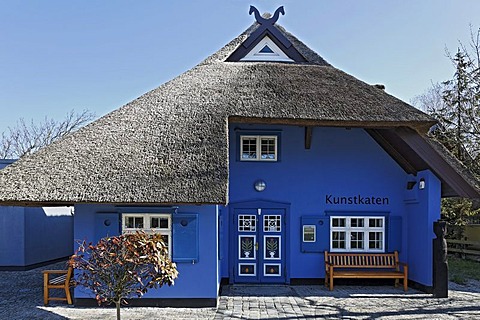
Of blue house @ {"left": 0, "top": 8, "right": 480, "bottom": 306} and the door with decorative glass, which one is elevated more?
blue house @ {"left": 0, "top": 8, "right": 480, "bottom": 306}

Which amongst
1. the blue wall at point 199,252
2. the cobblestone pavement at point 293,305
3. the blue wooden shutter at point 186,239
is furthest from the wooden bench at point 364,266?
the blue wooden shutter at point 186,239

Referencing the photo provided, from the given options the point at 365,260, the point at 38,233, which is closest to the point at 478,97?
the point at 365,260

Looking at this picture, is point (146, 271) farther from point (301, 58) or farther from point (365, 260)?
point (301, 58)

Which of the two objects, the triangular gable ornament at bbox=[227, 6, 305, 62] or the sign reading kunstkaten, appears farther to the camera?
the triangular gable ornament at bbox=[227, 6, 305, 62]

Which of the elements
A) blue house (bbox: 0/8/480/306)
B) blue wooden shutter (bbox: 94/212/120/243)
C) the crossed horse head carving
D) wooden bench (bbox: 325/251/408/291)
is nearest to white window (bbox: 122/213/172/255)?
blue house (bbox: 0/8/480/306)

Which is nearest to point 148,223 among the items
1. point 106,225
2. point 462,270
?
point 106,225

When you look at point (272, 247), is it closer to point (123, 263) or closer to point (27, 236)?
point (123, 263)

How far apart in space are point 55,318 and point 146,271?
7.78ft

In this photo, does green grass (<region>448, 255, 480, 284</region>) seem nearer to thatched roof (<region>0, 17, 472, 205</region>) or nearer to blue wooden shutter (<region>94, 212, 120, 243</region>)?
thatched roof (<region>0, 17, 472, 205</region>)

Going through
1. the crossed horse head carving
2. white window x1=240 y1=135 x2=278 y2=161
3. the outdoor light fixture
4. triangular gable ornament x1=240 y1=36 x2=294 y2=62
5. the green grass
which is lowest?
the green grass

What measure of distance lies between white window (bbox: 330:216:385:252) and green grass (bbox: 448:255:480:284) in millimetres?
2759

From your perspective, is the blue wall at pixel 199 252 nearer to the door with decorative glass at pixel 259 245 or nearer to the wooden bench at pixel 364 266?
the door with decorative glass at pixel 259 245

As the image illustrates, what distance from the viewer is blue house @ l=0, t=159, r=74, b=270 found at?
13.6 metres

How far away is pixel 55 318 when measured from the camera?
7816mm
